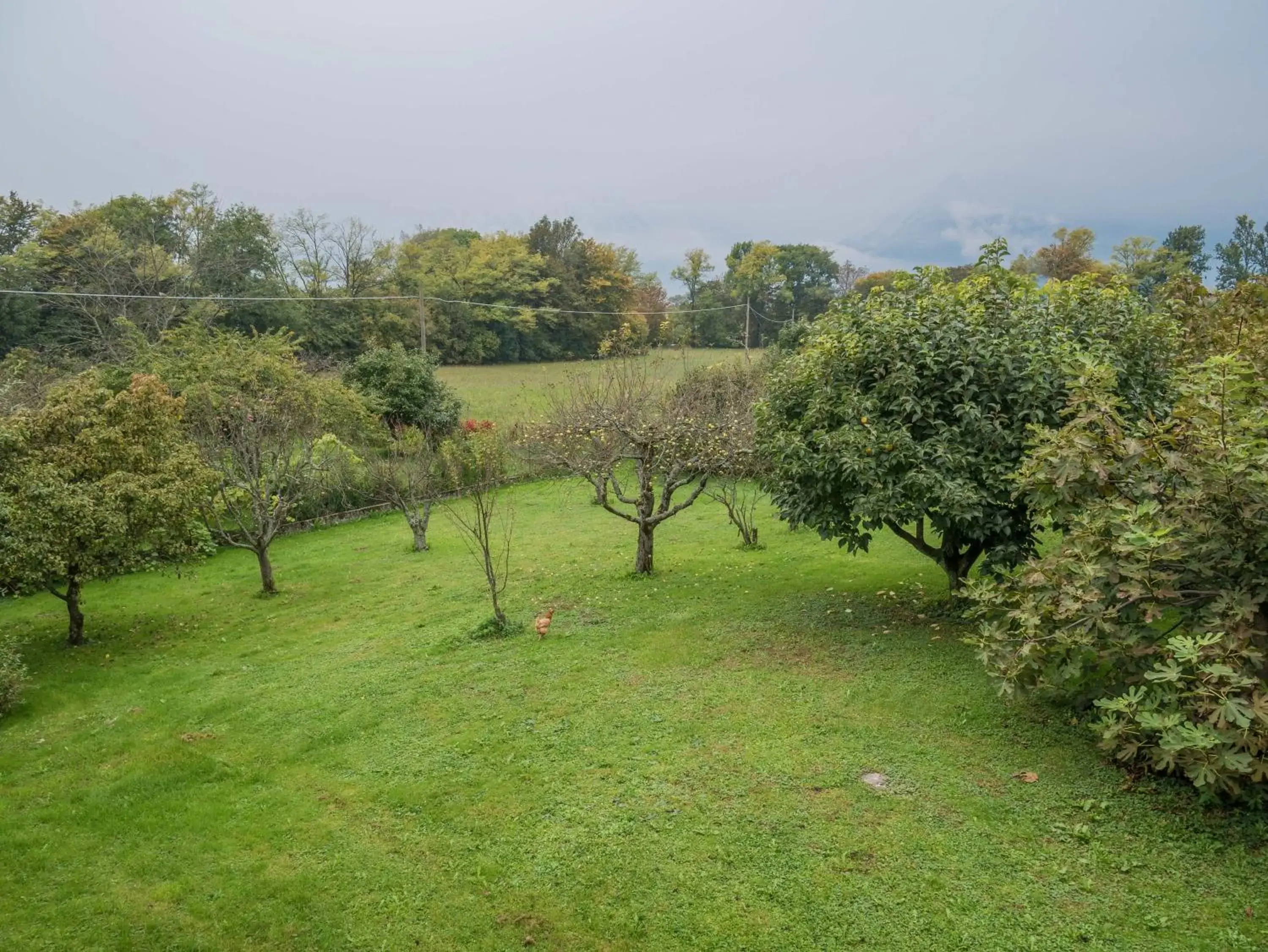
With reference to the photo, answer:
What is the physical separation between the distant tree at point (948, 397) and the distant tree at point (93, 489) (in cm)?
876

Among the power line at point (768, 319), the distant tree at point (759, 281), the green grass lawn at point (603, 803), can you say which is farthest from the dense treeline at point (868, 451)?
the distant tree at point (759, 281)

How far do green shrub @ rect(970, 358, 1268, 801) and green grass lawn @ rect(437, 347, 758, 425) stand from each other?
51.5 ft

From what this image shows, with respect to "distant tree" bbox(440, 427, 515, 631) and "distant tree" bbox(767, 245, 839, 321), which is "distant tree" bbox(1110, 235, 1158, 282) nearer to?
"distant tree" bbox(767, 245, 839, 321)

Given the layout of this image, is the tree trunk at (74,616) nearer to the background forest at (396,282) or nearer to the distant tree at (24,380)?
the distant tree at (24,380)

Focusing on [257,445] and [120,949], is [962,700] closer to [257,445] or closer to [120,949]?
[120,949]

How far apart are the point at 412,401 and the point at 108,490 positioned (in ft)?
47.3

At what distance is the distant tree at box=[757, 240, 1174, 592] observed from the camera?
7191 millimetres

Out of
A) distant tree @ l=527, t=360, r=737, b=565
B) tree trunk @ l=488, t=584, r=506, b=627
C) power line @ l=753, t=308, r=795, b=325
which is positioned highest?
power line @ l=753, t=308, r=795, b=325

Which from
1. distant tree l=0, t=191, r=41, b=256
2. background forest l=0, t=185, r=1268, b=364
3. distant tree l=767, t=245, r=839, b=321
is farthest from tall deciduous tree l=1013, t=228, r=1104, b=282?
distant tree l=0, t=191, r=41, b=256

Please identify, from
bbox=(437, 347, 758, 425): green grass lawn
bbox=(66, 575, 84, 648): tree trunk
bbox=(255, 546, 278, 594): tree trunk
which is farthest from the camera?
bbox=(437, 347, 758, 425): green grass lawn

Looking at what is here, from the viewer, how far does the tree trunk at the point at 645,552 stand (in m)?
12.1

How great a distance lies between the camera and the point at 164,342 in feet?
72.1

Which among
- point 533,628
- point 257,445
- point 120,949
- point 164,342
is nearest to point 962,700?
point 533,628

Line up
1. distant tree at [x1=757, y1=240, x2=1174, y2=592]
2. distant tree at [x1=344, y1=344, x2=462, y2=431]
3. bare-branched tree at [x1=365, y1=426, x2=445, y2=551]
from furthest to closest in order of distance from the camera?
distant tree at [x1=344, y1=344, x2=462, y2=431], bare-branched tree at [x1=365, y1=426, x2=445, y2=551], distant tree at [x1=757, y1=240, x2=1174, y2=592]
